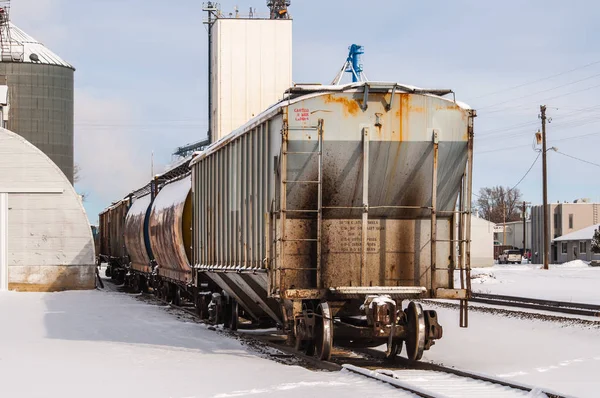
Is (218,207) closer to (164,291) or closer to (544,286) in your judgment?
(164,291)

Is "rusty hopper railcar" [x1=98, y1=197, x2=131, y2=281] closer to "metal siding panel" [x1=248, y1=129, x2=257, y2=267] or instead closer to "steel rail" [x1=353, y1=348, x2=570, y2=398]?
"metal siding panel" [x1=248, y1=129, x2=257, y2=267]

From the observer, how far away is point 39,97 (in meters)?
67.4

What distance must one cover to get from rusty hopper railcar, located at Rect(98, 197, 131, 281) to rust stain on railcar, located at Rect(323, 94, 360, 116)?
26.6m

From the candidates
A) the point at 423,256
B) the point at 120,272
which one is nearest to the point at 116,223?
the point at 120,272

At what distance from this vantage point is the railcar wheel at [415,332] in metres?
13.4

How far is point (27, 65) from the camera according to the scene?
67.5 m

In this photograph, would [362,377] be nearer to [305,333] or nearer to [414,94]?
[305,333]

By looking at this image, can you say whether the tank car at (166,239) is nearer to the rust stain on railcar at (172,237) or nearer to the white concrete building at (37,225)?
the rust stain on railcar at (172,237)

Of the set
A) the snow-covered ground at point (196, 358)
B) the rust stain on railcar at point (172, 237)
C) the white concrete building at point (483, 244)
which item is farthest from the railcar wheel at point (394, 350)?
the white concrete building at point (483, 244)

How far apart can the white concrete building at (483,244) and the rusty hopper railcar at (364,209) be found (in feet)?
209

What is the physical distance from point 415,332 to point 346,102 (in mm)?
3831

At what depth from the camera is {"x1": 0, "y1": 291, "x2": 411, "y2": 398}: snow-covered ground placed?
432 inches

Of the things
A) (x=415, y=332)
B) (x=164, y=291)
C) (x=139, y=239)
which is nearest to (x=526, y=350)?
(x=415, y=332)

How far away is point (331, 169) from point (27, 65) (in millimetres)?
59427
